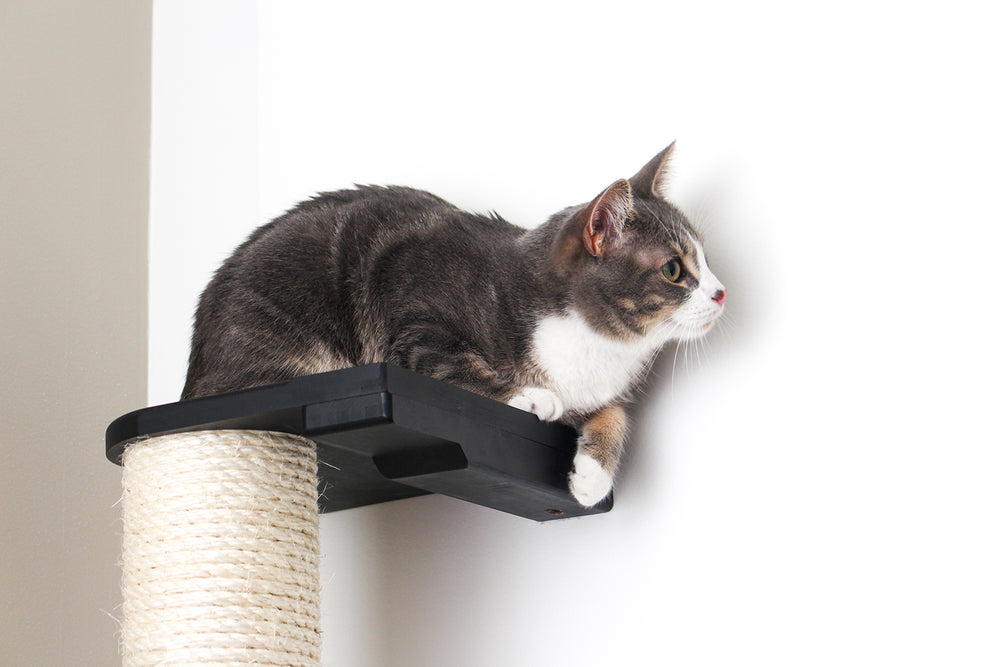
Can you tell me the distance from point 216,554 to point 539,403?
0.40m

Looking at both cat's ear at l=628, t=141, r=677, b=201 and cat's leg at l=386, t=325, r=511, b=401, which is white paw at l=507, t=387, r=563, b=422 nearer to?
cat's leg at l=386, t=325, r=511, b=401

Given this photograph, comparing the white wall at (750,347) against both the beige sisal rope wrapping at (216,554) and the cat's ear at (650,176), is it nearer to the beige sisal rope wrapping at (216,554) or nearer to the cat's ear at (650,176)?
the cat's ear at (650,176)

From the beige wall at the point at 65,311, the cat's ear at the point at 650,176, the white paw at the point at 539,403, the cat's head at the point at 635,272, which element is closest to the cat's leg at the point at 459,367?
the white paw at the point at 539,403

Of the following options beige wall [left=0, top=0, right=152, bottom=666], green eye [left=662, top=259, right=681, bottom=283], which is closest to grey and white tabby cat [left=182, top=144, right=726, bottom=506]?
green eye [left=662, top=259, right=681, bottom=283]

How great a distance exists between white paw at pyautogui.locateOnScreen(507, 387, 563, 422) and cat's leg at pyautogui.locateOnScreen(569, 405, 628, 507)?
62 mm

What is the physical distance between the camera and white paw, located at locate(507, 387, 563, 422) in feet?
3.49

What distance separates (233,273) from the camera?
1185mm

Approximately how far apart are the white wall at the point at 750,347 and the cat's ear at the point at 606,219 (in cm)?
18

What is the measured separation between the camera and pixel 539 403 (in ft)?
3.50

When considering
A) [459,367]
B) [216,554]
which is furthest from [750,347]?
[216,554]

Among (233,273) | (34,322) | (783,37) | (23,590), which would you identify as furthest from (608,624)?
(34,322)

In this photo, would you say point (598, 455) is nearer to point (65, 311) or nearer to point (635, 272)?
point (635, 272)

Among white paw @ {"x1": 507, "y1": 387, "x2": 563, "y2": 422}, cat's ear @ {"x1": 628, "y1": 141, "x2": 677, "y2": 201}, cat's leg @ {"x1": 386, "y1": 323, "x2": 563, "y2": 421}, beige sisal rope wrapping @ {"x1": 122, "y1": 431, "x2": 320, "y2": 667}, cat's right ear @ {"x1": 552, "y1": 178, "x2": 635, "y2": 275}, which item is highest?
cat's ear @ {"x1": 628, "y1": 141, "x2": 677, "y2": 201}

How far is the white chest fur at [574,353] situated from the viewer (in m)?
1.11
